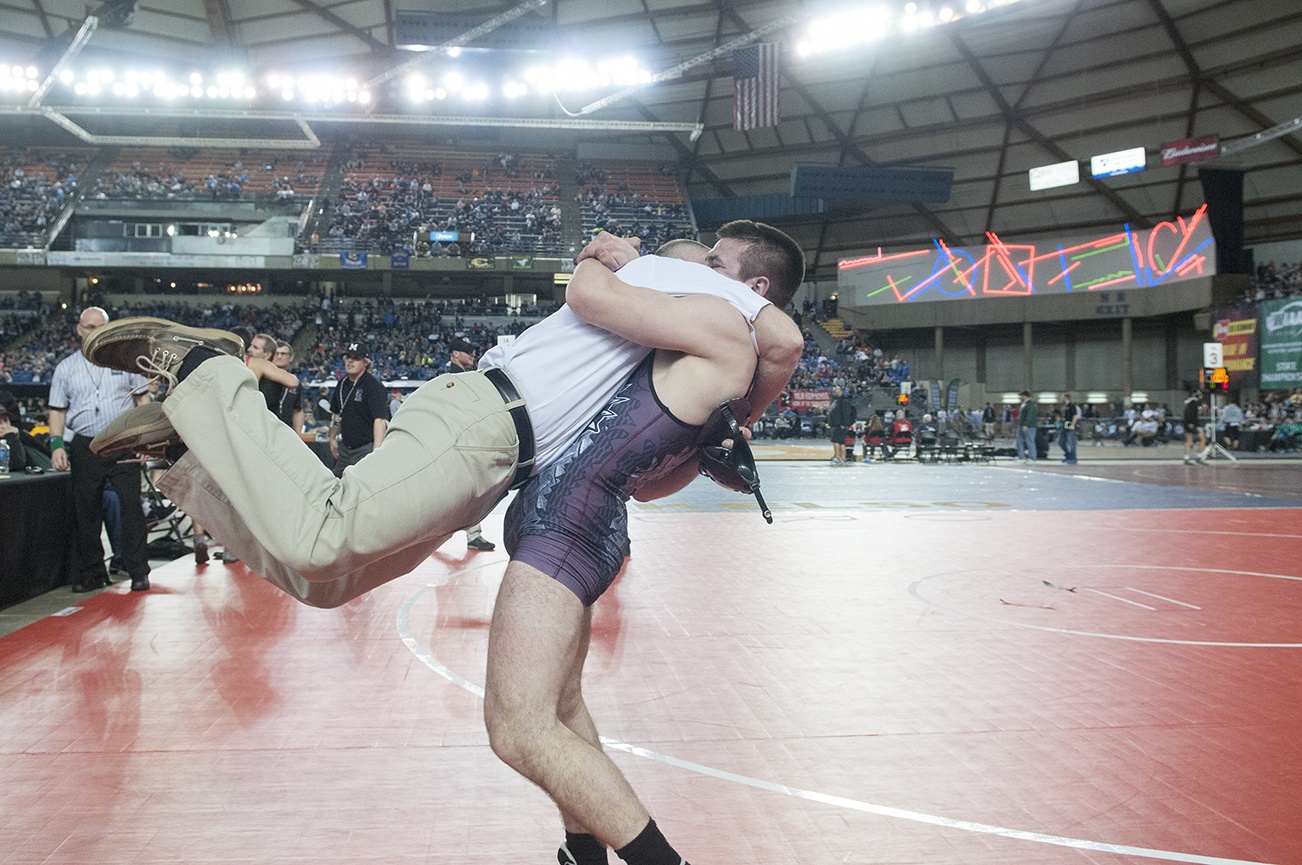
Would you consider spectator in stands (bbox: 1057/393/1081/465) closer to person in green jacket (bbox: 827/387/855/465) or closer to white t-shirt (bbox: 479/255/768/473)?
person in green jacket (bbox: 827/387/855/465)

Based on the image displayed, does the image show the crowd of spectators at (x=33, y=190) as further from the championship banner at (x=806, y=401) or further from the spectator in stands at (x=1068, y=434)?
the spectator in stands at (x=1068, y=434)

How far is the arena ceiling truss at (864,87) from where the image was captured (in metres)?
31.6

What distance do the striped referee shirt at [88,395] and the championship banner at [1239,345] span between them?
35247 millimetres

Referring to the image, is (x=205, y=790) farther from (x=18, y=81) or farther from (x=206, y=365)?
(x=18, y=81)

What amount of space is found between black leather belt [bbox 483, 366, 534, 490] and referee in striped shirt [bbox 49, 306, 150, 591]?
17.1ft

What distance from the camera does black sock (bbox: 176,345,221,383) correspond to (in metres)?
2.25

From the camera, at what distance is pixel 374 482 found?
6.73 feet

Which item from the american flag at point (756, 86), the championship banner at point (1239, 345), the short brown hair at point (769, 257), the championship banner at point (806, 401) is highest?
the american flag at point (756, 86)

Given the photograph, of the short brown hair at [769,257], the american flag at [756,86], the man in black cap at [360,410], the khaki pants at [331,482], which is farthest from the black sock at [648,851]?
the american flag at [756,86]

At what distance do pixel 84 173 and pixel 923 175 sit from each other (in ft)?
119

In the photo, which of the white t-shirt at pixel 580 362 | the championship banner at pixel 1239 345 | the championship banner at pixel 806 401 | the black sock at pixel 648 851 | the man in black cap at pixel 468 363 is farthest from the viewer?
the championship banner at pixel 806 401

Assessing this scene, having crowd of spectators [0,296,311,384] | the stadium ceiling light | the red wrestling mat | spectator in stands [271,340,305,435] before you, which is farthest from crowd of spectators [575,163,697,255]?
the red wrestling mat

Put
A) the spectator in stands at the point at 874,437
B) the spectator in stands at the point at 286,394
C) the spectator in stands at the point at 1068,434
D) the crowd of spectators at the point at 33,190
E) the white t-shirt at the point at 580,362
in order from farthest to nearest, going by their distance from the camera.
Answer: the crowd of spectators at the point at 33,190
the spectator in stands at the point at 874,437
the spectator in stands at the point at 1068,434
the spectator in stands at the point at 286,394
the white t-shirt at the point at 580,362

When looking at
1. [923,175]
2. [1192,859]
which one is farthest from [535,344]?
[923,175]
